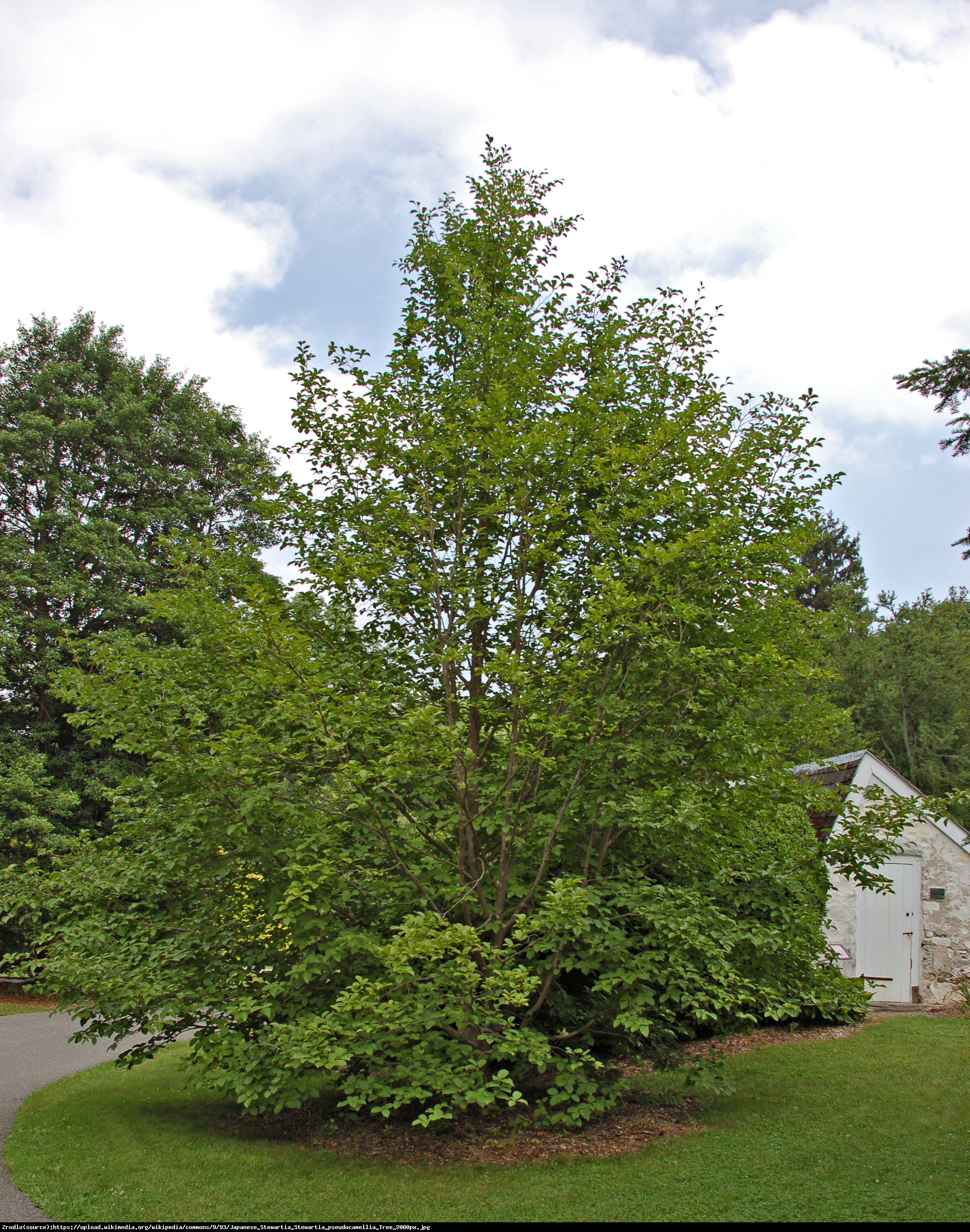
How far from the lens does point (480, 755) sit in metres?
6.54

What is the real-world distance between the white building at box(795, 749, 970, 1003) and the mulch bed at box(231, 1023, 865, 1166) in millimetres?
5959

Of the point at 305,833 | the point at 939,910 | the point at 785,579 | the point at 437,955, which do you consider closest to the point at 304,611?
the point at 305,833

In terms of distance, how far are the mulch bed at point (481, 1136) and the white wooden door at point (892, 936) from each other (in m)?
6.12

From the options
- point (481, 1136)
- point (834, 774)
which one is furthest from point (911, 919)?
point (481, 1136)

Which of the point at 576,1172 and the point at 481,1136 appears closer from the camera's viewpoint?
the point at 576,1172

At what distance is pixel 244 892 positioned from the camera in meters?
6.22

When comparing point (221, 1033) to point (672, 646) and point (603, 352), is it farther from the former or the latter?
point (603, 352)

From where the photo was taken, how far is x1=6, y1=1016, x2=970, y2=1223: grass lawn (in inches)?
185

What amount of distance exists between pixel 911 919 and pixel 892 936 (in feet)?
1.26

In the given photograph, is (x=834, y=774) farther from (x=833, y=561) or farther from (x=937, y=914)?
(x=833, y=561)

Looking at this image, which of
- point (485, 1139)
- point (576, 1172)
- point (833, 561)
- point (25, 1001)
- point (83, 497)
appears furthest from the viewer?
point (833, 561)

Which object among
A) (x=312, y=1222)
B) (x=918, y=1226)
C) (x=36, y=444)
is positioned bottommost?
(x=312, y=1222)

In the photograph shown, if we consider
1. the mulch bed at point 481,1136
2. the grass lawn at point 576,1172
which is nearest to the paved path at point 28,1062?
the grass lawn at point 576,1172

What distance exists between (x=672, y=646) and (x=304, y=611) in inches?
118
